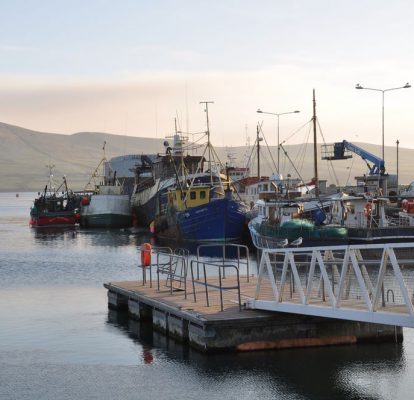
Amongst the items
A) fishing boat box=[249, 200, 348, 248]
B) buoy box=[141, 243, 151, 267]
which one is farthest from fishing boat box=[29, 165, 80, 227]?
buoy box=[141, 243, 151, 267]

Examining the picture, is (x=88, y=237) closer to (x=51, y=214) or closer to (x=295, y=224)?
(x=51, y=214)

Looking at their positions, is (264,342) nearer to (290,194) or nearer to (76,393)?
(76,393)

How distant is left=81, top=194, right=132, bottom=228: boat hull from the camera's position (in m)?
112

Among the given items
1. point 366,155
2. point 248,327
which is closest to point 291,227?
point 366,155

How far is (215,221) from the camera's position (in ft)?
247

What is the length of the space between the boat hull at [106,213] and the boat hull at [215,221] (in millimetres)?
34485

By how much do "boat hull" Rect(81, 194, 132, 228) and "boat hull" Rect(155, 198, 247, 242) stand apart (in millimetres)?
34485

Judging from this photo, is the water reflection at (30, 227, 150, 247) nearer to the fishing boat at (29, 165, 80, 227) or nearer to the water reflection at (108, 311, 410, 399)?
the fishing boat at (29, 165, 80, 227)

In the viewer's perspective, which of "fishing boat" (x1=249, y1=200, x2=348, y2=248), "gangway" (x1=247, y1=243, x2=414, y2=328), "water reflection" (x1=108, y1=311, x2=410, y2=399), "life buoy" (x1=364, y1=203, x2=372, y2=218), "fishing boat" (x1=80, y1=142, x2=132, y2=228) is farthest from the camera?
"fishing boat" (x1=80, y1=142, x2=132, y2=228)

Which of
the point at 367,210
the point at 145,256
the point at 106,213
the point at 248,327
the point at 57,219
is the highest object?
the point at 367,210

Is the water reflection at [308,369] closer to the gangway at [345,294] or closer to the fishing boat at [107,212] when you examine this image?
the gangway at [345,294]

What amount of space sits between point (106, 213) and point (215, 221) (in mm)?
38395

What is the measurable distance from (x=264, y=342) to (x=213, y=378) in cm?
222

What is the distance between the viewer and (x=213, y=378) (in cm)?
2489
